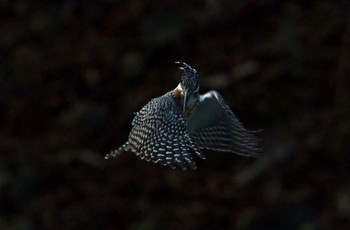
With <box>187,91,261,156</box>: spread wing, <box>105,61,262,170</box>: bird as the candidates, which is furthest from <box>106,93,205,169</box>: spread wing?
<box>187,91,261,156</box>: spread wing

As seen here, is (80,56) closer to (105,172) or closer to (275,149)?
(105,172)

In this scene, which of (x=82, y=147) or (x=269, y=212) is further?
(x=82, y=147)

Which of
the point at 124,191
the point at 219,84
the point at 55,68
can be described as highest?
the point at 55,68

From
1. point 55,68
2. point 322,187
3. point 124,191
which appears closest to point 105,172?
point 124,191

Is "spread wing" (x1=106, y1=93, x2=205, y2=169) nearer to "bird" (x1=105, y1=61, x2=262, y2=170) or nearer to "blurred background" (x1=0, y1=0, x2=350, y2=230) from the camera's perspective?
"bird" (x1=105, y1=61, x2=262, y2=170)

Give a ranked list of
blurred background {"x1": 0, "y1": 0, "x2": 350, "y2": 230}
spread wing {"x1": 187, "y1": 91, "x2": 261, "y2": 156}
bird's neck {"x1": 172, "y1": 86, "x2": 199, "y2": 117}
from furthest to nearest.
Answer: blurred background {"x1": 0, "y1": 0, "x2": 350, "y2": 230}, spread wing {"x1": 187, "y1": 91, "x2": 261, "y2": 156}, bird's neck {"x1": 172, "y1": 86, "x2": 199, "y2": 117}

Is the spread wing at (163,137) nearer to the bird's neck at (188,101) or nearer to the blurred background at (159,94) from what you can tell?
the bird's neck at (188,101)

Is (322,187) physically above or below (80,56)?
below
